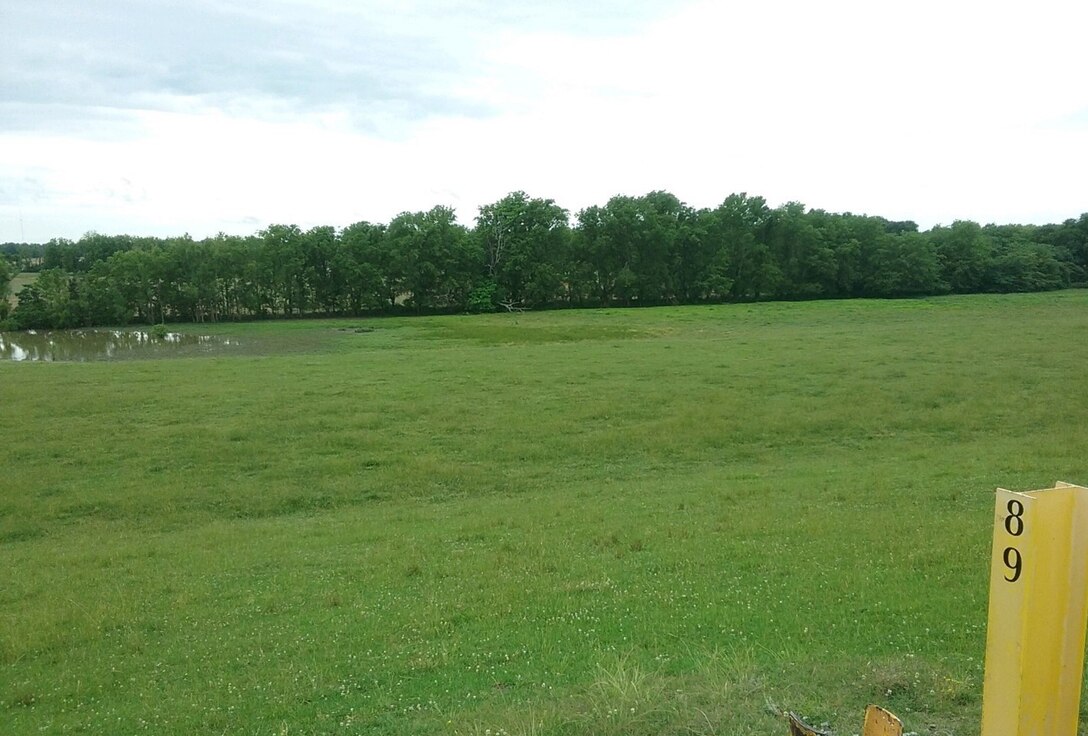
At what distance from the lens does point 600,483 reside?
19.4m

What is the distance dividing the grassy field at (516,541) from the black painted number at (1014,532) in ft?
5.88

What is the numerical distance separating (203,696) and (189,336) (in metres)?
65.9

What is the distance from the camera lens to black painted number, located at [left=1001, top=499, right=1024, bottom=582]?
400cm

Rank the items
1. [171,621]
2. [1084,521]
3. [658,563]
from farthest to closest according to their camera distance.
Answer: [658,563] → [171,621] → [1084,521]

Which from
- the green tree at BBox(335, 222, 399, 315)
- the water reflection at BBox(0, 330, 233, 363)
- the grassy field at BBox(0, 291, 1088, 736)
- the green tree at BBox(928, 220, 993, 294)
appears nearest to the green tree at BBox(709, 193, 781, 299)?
the green tree at BBox(928, 220, 993, 294)

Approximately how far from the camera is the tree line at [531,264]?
3302 inches

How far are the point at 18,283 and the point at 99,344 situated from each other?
4085 centimetres

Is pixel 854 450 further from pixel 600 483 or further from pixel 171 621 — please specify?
pixel 171 621

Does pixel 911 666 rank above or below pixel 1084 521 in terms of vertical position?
below

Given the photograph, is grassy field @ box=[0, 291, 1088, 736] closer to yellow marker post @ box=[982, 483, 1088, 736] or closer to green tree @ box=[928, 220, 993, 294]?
yellow marker post @ box=[982, 483, 1088, 736]

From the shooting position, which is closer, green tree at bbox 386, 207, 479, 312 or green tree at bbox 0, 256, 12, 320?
green tree at bbox 0, 256, 12, 320

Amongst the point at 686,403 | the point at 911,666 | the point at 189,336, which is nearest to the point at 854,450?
the point at 686,403

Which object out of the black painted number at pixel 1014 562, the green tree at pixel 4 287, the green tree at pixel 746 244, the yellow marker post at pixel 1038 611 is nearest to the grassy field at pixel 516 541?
the yellow marker post at pixel 1038 611

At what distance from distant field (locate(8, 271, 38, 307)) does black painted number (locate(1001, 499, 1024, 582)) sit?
93.1 meters
